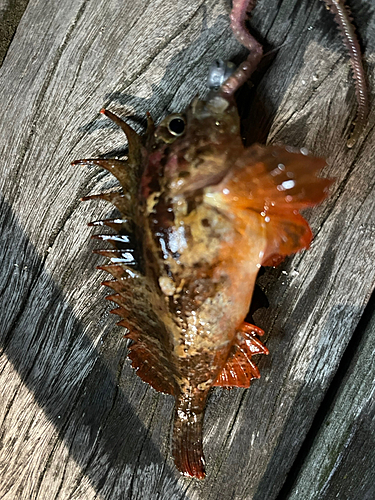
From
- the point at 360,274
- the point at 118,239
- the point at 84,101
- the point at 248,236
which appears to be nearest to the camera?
the point at 248,236

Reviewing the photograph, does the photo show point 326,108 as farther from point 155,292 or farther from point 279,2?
Answer: point 155,292

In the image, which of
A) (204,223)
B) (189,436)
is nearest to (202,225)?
(204,223)

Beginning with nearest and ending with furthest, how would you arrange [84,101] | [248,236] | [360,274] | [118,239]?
[248,236]
[118,239]
[360,274]
[84,101]

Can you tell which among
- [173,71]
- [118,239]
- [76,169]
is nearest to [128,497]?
[118,239]

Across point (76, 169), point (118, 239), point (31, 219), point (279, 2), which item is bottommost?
point (31, 219)

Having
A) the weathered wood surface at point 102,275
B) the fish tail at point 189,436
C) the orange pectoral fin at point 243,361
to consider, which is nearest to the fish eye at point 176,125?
the weathered wood surface at point 102,275

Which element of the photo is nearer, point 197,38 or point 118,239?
point 118,239

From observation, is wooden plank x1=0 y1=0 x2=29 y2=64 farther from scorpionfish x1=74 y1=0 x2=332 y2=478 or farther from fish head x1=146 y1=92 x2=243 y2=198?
fish head x1=146 y1=92 x2=243 y2=198

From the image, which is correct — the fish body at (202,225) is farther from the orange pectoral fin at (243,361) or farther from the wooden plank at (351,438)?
the wooden plank at (351,438)

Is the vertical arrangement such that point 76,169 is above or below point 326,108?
below
